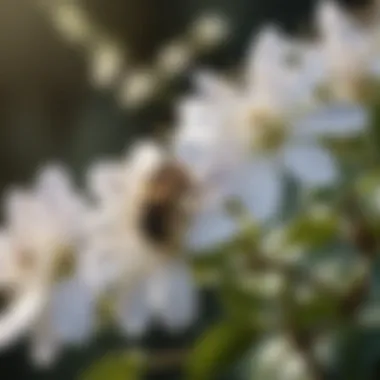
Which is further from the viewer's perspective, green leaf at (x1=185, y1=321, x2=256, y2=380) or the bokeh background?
the bokeh background

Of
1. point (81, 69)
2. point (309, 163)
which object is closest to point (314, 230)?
point (309, 163)

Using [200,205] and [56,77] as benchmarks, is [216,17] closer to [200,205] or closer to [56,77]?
[56,77]

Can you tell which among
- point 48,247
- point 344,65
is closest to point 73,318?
point 48,247

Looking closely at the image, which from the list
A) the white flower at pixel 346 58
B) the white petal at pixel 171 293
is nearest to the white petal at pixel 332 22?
the white flower at pixel 346 58

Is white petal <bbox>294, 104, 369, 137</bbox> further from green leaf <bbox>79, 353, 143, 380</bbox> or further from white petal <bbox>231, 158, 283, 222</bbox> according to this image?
green leaf <bbox>79, 353, 143, 380</bbox>

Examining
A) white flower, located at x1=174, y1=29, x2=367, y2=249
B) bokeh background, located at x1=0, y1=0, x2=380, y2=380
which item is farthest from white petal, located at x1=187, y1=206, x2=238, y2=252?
bokeh background, located at x1=0, y1=0, x2=380, y2=380

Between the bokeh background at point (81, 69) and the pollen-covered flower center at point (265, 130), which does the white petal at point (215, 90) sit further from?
the bokeh background at point (81, 69)
